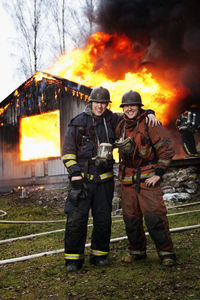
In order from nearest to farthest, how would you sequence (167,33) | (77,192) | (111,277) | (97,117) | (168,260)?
(111,277) → (168,260) → (77,192) → (97,117) → (167,33)

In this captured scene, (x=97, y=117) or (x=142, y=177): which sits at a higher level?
(x=97, y=117)

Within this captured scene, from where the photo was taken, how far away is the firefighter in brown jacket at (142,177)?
3328 mm

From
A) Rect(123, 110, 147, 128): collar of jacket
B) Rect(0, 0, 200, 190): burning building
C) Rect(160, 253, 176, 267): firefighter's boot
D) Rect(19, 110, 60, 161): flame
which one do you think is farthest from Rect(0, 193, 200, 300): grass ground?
Rect(19, 110, 60, 161): flame

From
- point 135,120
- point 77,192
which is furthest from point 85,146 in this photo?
point 135,120

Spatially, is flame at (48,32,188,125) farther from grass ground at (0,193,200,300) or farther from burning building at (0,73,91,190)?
grass ground at (0,193,200,300)

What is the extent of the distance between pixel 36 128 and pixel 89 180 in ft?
33.2

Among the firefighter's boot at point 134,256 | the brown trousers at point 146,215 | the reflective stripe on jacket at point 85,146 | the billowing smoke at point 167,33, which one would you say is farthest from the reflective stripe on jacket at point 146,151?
the billowing smoke at point 167,33

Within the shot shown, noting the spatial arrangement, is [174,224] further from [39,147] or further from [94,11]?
[94,11]

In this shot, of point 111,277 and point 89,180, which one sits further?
point 89,180

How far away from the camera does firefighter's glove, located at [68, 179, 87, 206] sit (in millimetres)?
3439

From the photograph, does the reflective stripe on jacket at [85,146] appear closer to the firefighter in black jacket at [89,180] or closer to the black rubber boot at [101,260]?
the firefighter in black jacket at [89,180]

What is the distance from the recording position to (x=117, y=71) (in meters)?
12.6

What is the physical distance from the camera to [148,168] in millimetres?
3488

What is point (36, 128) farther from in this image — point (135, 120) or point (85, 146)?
point (135, 120)
